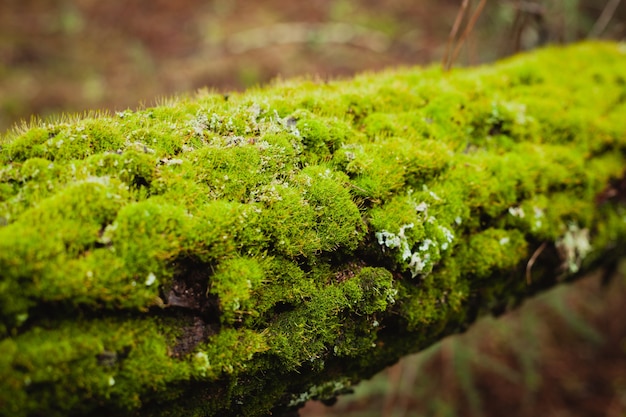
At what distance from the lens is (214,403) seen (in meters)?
1.99

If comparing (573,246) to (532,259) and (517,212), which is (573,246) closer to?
(532,259)

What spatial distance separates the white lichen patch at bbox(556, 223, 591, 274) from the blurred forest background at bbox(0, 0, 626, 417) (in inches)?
69.0

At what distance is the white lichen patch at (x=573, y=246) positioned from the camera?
10.8ft

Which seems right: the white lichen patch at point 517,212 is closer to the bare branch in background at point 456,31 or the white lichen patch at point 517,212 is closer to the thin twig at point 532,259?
the thin twig at point 532,259

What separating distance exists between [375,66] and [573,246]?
8353mm

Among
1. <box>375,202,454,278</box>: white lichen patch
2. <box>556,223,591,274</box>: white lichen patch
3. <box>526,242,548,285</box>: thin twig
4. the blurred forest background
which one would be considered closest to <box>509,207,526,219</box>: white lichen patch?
<box>526,242,548,285</box>: thin twig

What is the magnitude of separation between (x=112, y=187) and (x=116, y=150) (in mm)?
292

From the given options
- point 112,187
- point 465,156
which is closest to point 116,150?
point 112,187

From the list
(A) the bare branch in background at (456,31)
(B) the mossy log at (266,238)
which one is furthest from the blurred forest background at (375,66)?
(B) the mossy log at (266,238)

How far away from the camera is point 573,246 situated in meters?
3.35

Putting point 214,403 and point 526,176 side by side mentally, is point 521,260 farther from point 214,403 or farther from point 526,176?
point 214,403

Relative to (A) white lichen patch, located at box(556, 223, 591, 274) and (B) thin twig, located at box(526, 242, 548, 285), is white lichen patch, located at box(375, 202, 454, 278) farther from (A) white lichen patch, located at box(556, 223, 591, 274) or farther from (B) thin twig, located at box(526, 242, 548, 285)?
(A) white lichen patch, located at box(556, 223, 591, 274)

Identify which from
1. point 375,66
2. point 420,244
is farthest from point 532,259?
point 375,66

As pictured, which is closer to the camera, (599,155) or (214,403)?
(214,403)
